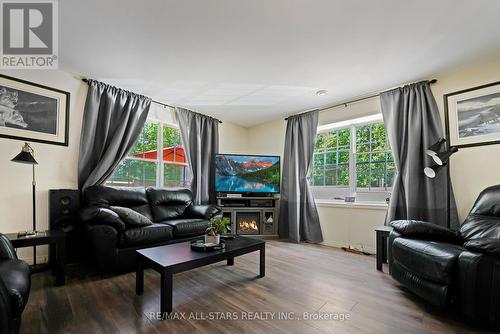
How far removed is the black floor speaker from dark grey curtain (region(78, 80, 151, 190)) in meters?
0.22

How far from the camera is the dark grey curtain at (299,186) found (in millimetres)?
3863

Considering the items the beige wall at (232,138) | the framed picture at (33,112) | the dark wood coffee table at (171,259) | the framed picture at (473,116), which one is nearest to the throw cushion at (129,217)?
the dark wood coffee table at (171,259)

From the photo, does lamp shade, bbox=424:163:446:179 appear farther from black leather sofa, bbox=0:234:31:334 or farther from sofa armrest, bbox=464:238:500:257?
black leather sofa, bbox=0:234:31:334

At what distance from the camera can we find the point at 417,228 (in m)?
2.09

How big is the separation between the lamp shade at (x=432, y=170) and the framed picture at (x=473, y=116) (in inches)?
14.8

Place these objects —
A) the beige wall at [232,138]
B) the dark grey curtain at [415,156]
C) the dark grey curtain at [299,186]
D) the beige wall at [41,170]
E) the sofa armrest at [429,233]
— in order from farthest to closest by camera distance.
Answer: the beige wall at [232,138] < the dark grey curtain at [299,186] < the dark grey curtain at [415,156] < the beige wall at [41,170] < the sofa armrest at [429,233]

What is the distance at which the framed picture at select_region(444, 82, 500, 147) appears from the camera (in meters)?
2.47

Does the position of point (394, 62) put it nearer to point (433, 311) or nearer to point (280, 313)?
point (433, 311)

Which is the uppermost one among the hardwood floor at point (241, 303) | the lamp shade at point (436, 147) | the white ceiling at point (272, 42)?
the white ceiling at point (272, 42)

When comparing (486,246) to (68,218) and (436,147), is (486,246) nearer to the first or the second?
(436,147)

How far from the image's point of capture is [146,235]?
2.50 meters

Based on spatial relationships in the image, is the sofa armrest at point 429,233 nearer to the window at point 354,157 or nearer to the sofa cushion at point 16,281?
the window at point 354,157

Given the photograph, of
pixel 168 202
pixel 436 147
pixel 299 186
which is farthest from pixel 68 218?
pixel 436 147

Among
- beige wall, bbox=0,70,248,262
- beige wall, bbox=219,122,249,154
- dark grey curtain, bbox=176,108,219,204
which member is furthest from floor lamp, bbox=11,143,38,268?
beige wall, bbox=219,122,249,154
